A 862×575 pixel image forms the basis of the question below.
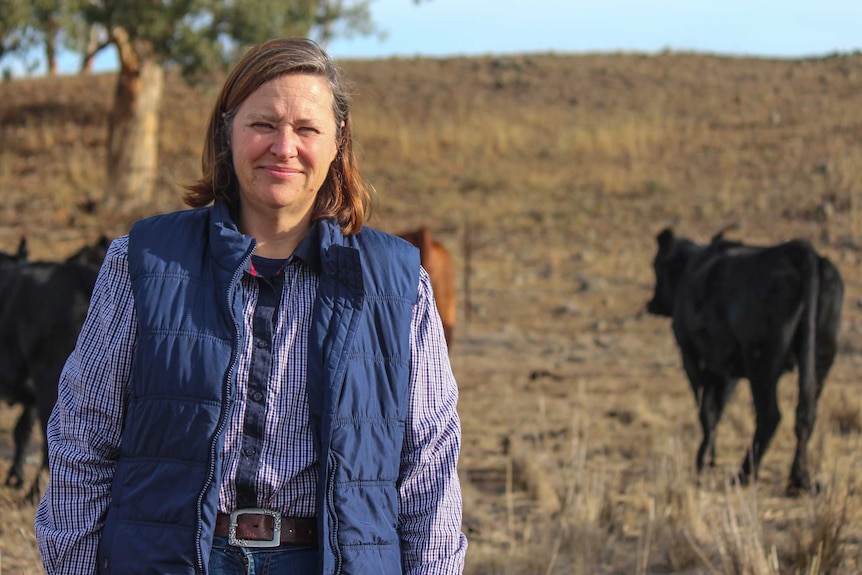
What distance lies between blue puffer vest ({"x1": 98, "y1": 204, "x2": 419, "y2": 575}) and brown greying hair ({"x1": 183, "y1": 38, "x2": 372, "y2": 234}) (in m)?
0.20

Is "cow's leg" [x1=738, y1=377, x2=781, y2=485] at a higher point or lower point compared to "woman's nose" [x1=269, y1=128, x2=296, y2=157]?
lower

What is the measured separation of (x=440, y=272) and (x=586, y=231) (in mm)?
10063

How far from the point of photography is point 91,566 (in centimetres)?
237

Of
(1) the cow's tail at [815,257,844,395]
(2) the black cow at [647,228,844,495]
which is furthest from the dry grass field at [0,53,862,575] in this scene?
(1) the cow's tail at [815,257,844,395]

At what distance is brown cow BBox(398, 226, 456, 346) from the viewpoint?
9.68 metres

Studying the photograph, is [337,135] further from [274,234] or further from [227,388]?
[227,388]

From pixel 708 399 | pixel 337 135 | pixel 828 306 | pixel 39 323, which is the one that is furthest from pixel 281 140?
pixel 708 399

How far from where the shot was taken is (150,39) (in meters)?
18.4

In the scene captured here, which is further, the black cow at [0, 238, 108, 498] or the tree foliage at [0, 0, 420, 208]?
the tree foliage at [0, 0, 420, 208]

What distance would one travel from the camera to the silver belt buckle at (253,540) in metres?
2.34

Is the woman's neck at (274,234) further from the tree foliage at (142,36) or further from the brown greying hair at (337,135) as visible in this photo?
the tree foliage at (142,36)

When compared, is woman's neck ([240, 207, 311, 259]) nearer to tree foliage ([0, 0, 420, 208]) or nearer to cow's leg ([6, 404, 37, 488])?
cow's leg ([6, 404, 37, 488])

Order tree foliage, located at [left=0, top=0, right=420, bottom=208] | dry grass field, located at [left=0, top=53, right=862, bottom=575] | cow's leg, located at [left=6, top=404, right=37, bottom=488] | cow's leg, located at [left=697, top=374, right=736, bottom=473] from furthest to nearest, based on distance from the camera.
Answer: tree foliage, located at [left=0, top=0, right=420, bottom=208]
cow's leg, located at [left=697, top=374, right=736, bottom=473]
cow's leg, located at [left=6, top=404, right=37, bottom=488]
dry grass field, located at [left=0, top=53, right=862, bottom=575]

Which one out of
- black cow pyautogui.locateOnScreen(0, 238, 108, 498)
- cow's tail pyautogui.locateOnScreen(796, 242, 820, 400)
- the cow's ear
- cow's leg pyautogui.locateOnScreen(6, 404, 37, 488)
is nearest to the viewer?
black cow pyautogui.locateOnScreen(0, 238, 108, 498)
